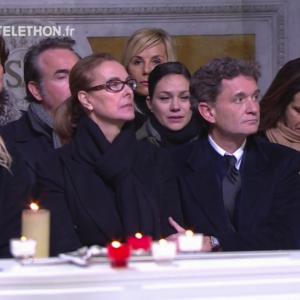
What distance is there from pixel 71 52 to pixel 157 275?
2.58 metres

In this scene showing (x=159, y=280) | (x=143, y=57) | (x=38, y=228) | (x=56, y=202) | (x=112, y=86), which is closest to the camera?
(x=159, y=280)

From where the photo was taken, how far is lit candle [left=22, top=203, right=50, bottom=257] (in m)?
1.95

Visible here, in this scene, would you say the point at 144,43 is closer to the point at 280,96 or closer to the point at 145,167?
the point at 280,96

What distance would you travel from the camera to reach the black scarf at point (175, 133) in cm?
367

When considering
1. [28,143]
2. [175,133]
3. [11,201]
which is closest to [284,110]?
[175,133]

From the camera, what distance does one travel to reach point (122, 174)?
9.55 feet

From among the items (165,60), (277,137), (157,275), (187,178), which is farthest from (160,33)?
(157,275)

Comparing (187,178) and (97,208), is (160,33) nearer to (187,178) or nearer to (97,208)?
(187,178)

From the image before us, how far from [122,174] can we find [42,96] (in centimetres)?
95

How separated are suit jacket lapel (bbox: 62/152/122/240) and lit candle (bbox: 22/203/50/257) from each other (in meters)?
0.82

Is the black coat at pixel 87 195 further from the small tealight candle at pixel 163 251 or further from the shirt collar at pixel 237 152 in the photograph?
the small tealight candle at pixel 163 251

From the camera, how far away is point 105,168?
Result: 2891mm

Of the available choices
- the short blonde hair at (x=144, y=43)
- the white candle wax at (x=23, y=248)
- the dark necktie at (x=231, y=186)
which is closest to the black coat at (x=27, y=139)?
the short blonde hair at (x=144, y=43)

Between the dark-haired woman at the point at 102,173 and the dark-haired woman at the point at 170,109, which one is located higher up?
the dark-haired woman at the point at 170,109
